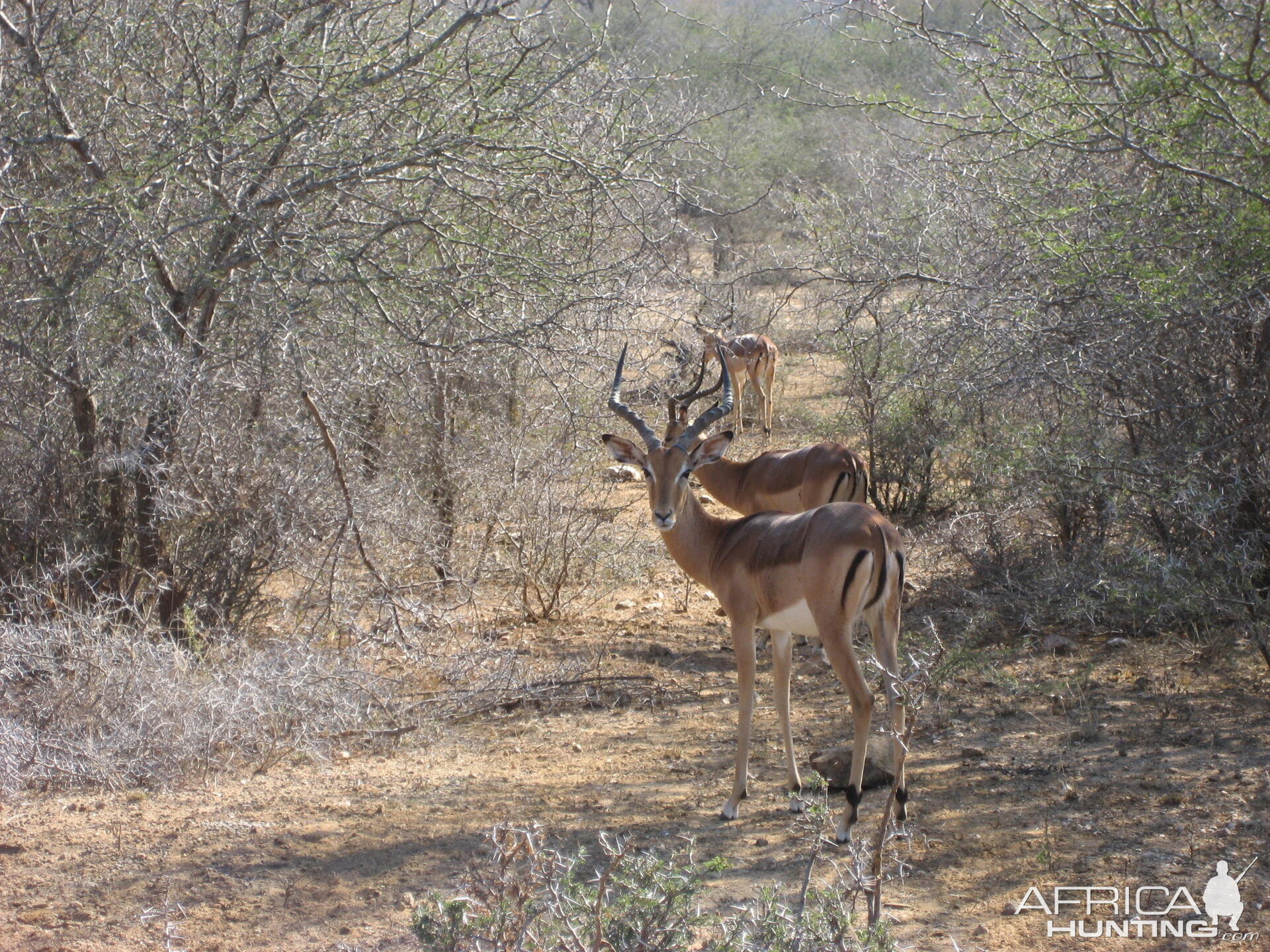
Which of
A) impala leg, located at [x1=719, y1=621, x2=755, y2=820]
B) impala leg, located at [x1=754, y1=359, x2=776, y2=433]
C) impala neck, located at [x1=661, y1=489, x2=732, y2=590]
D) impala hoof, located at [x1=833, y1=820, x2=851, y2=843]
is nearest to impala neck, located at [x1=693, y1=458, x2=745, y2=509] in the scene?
impala neck, located at [x1=661, y1=489, x2=732, y2=590]

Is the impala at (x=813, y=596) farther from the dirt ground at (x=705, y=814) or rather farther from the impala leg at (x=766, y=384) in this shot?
the impala leg at (x=766, y=384)

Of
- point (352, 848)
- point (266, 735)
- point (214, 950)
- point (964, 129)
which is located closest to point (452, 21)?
point (964, 129)

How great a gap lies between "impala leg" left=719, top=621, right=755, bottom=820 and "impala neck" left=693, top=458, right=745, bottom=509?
3.64m

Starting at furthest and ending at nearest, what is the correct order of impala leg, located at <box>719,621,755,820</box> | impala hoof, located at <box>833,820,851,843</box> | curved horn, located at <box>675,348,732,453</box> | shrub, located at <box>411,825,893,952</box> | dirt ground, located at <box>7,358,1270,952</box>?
curved horn, located at <box>675,348,732,453</box> → impala leg, located at <box>719,621,755,820</box> → impala hoof, located at <box>833,820,851,843</box> → dirt ground, located at <box>7,358,1270,952</box> → shrub, located at <box>411,825,893,952</box>

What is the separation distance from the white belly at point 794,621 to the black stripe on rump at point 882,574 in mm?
269

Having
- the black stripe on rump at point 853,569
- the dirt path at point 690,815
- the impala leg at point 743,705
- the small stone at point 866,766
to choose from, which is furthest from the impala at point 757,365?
the black stripe on rump at point 853,569

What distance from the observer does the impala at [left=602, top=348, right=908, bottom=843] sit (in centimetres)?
496

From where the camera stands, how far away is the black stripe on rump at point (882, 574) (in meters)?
5.03

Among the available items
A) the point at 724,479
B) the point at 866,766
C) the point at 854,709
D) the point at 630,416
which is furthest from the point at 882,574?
the point at 724,479

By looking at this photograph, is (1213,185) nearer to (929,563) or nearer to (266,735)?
(929,563)

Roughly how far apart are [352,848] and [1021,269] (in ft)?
16.6

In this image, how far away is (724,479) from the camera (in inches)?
362
